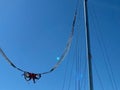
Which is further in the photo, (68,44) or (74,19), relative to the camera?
(74,19)

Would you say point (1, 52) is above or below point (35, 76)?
above

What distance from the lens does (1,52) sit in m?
27.3

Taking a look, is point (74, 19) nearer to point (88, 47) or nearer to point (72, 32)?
point (72, 32)

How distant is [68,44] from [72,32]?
1784 millimetres

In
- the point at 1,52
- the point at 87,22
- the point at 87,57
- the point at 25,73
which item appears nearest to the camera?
the point at 1,52

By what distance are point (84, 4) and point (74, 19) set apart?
193 cm

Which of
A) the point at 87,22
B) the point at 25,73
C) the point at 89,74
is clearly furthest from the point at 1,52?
the point at 87,22

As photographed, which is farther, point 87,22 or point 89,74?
point 87,22

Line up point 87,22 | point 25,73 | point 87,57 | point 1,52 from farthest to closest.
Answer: point 87,22
point 87,57
point 25,73
point 1,52

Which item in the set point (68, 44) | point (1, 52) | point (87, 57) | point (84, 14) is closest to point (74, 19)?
point (84, 14)

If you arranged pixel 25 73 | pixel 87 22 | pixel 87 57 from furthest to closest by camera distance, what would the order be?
pixel 87 22
pixel 87 57
pixel 25 73

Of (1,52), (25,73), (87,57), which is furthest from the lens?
(87,57)

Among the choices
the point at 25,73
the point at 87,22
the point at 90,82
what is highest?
the point at 87,22

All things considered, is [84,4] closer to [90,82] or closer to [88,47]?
[88,47]
